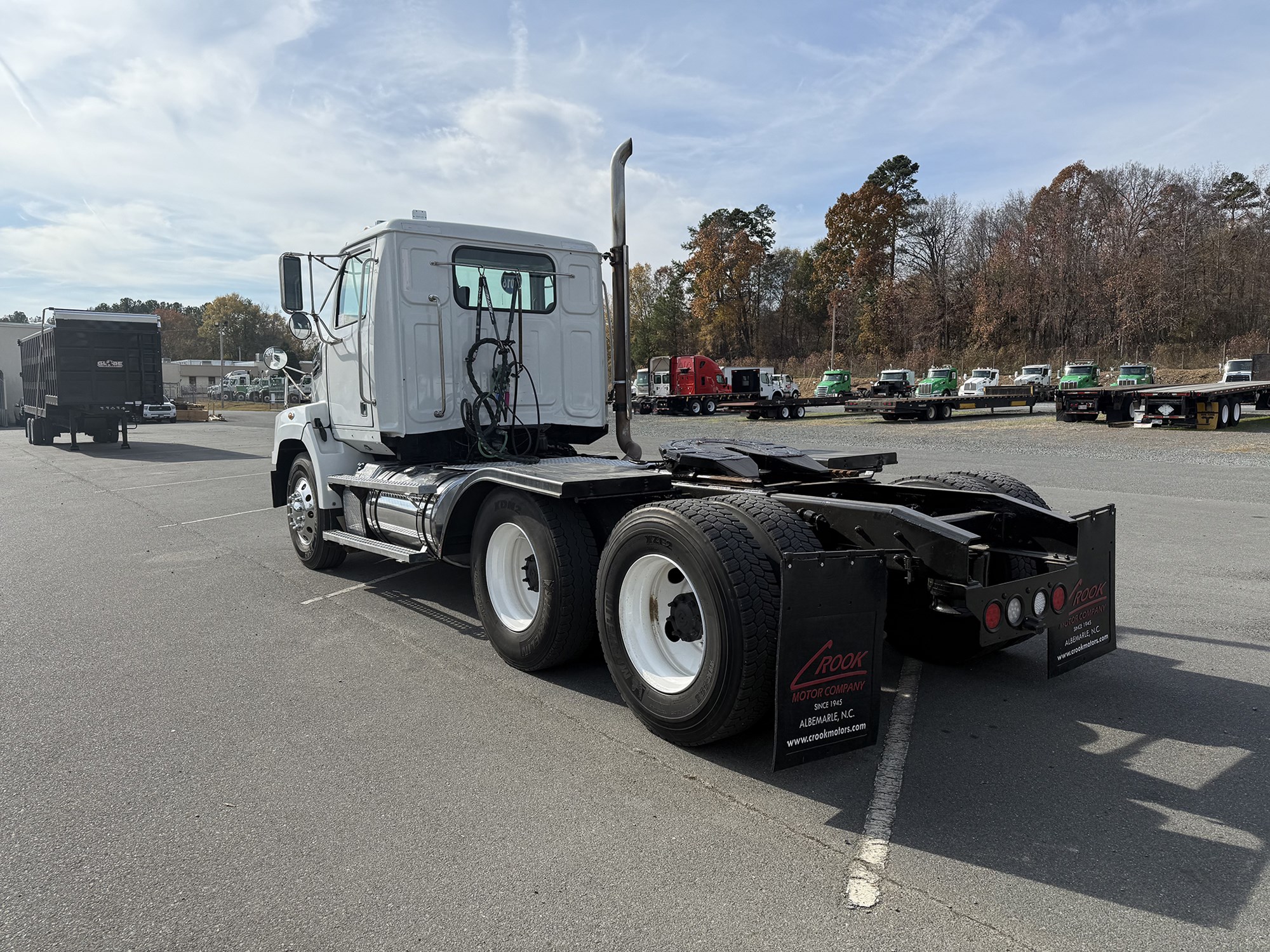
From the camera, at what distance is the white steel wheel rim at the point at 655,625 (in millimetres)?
3932

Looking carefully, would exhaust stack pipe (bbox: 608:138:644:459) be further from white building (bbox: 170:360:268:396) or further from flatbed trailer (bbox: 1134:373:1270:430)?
white building (bbox: 170:360:268:396)

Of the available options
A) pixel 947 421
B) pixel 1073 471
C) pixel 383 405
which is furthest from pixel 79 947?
pixel 947 421

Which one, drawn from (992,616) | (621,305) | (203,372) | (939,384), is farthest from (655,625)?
(203,372)

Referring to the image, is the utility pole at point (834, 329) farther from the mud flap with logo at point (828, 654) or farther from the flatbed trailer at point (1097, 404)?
the mud flap with logo at point (828, 654)

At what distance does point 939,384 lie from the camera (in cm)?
4269

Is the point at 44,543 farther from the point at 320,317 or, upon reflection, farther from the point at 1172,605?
the point at 1172,605

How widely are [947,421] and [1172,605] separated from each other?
27.9m

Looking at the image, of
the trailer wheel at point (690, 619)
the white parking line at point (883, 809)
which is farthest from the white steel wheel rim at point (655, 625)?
the white parking line at point (883, 809)

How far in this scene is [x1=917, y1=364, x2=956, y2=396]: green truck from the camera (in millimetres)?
42344

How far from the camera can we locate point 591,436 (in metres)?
7.48

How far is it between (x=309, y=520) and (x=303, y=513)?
0.44 feet

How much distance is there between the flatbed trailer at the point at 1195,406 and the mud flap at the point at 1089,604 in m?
22.4

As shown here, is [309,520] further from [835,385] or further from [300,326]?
[835,385]

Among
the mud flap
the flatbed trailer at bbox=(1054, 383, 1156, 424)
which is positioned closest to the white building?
the flatbed trailer at bbox=(1054, 383, 1156, 424)
